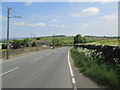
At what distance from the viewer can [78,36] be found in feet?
450

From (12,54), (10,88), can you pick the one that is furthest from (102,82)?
(12,54)

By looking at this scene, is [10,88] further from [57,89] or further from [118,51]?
[118,51]

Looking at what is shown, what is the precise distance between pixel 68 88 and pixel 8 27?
77.0 feet

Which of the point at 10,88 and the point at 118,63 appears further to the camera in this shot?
the point at 118,63

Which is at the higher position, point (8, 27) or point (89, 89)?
point (8, 27)

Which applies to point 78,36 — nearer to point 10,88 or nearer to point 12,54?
point 12,54

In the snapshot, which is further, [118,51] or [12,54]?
[12,54]

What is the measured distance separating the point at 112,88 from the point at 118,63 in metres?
2.49

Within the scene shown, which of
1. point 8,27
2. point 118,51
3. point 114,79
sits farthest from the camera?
point 8,27

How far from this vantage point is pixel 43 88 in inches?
302

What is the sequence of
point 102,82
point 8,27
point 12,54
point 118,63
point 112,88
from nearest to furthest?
point 112,88, point 102,82, point 118,63, point 8,27, point 12,54

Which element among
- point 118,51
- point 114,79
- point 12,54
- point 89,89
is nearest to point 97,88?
point 89,89

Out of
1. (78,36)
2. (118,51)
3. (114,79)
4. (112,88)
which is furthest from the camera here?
(78,36)

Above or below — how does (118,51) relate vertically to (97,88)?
above
